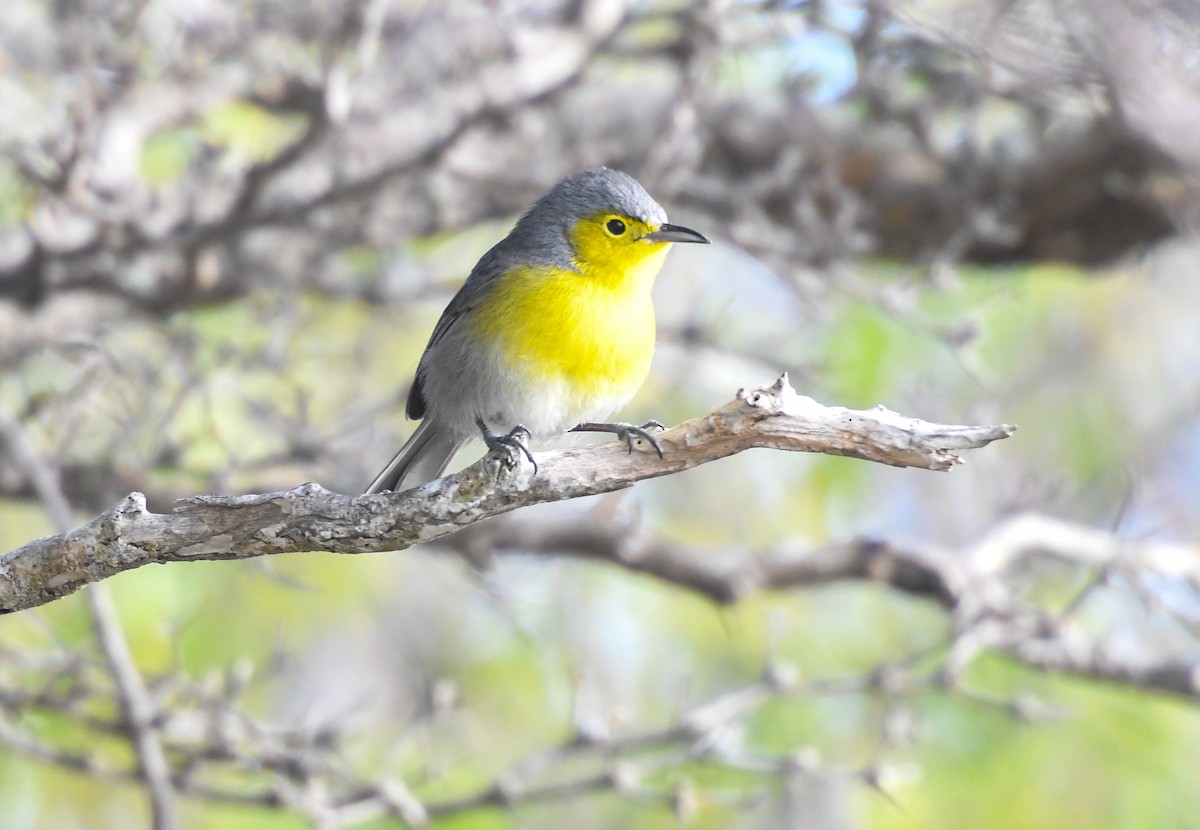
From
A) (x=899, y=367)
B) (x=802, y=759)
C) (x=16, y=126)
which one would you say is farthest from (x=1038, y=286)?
(x=16, y=126)

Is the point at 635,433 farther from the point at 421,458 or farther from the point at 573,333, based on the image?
the point at 421,458

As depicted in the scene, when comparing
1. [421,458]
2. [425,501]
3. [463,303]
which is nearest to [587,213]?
[463,303]

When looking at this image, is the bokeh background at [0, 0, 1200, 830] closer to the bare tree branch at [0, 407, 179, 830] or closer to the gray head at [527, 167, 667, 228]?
the bare tree branch at [0, 407, 179, 830]

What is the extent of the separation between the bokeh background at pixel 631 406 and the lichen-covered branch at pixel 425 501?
957 mm

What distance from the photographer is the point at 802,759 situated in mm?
5055

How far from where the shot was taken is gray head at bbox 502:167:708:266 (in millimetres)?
4535

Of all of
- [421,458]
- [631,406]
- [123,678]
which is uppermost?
[421,458]

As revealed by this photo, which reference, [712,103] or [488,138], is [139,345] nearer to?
[488,138]

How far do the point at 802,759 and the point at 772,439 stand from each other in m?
2.37

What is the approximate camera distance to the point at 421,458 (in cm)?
468

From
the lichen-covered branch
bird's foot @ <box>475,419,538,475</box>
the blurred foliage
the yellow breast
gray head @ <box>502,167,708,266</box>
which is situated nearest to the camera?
the lichen-covered branch

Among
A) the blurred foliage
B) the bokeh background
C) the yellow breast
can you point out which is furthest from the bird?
the blurred foliage

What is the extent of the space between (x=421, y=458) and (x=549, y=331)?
81 cm

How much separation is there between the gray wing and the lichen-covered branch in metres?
1.33
